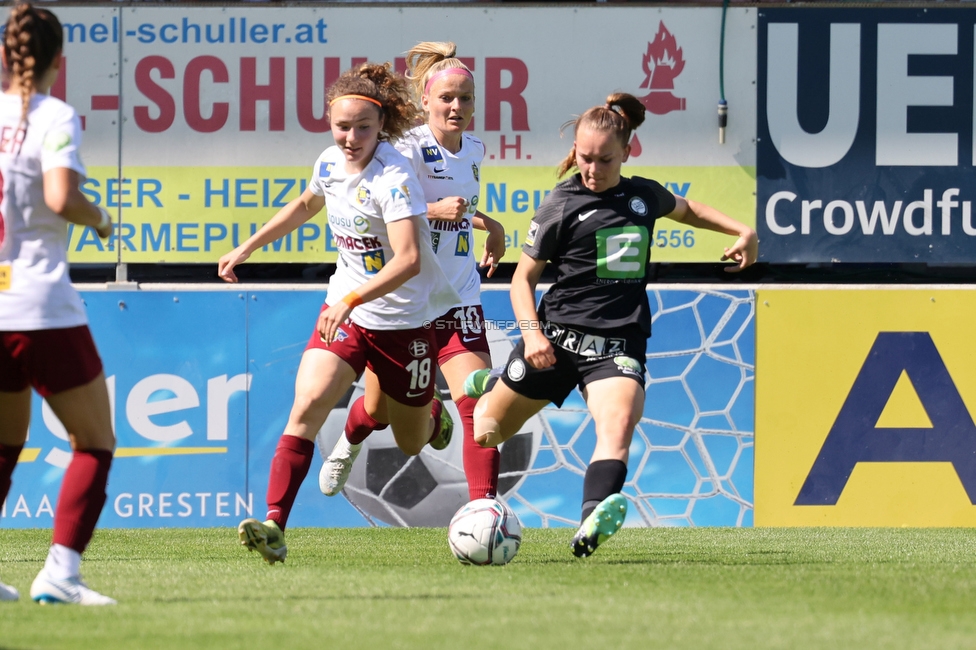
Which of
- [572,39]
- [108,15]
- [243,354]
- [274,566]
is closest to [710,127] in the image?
[572,39]

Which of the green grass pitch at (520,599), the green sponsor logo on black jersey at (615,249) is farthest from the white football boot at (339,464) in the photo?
the green sponsor logo on black jersey at (615,249)

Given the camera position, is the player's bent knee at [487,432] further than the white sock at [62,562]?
Yes

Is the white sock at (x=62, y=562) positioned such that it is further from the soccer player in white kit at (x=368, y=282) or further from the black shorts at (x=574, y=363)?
the black shorts at (x=574, y=363)

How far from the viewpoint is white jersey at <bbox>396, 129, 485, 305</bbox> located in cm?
602

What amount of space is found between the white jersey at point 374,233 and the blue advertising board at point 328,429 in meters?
2.97

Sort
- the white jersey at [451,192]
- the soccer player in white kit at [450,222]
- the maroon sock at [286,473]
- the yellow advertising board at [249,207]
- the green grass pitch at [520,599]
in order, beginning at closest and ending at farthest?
the green grass pitch at [520,599], the maroon sock at [286,473], the soccer player in white kit at [450,222], the white jersey at [451,192], the yellow advertising board at [249,207]

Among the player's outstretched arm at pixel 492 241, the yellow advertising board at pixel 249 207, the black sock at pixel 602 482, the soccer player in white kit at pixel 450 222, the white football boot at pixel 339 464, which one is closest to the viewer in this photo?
the black sock at pixel 602 482

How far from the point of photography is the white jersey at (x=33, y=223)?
3541 mm

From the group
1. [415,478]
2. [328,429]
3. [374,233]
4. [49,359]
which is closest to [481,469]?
[374,233]

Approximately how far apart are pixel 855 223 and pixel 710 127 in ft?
3.78

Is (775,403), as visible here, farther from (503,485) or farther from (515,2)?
(515,2)

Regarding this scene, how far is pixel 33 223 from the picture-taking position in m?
3.60

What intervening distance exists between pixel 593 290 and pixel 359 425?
1.70m

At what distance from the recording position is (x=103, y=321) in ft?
26.8
